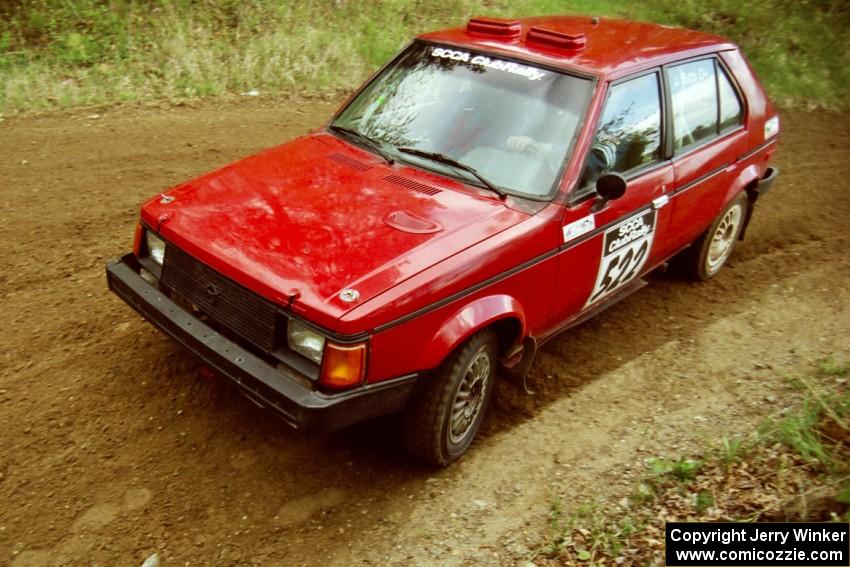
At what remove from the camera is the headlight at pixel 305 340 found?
10.0ft

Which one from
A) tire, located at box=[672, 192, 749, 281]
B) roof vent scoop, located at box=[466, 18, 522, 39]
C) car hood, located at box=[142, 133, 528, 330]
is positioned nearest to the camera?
car hood, located at box=[142, 133, 528, 330]

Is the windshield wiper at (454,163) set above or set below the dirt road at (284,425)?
above

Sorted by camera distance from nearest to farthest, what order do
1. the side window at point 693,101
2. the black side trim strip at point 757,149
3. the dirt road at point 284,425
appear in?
the dirt road at point 284,425, the side window at point 693,101, the black side trim strip at point 757,149

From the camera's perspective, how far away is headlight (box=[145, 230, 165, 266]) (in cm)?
365

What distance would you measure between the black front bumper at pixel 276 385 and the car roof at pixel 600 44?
6.71 feet

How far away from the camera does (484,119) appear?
3.99 metres

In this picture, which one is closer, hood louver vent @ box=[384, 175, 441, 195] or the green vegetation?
the green vegetation

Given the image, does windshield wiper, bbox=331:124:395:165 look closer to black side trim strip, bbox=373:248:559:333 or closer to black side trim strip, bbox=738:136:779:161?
black side trim strip, bbox=373:248:559:333

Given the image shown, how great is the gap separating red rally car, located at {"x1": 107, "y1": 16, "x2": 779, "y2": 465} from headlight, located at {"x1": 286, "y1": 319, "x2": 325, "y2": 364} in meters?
0.01

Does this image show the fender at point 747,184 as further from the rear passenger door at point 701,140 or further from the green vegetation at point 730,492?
the green vegetation at point 730,492

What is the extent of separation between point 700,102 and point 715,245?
4.24 feet

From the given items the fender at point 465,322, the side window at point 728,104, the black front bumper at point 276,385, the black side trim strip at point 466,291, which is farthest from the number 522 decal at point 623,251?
the black front bumper at point 276,385

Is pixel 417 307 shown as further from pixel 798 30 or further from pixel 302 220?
pixel 798 30

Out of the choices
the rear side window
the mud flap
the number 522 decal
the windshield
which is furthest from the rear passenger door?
the mud flap
